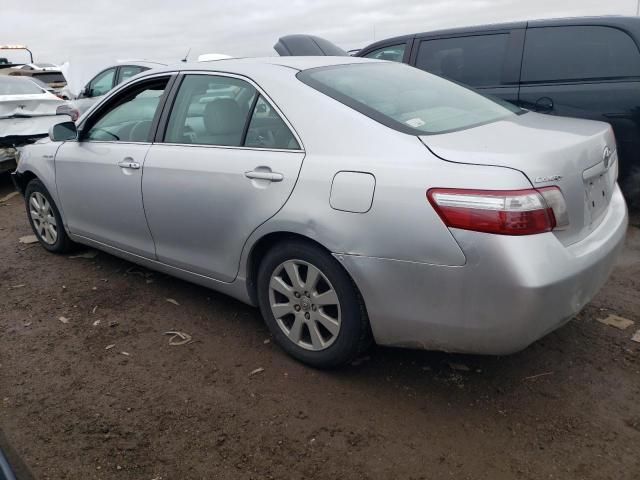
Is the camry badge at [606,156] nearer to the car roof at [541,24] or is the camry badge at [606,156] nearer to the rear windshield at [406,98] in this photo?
the rear windshield at [406,98]

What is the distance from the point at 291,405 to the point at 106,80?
8591mm

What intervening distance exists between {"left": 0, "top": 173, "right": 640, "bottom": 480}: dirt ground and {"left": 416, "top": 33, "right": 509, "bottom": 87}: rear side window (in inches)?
99.3

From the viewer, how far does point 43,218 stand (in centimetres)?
481

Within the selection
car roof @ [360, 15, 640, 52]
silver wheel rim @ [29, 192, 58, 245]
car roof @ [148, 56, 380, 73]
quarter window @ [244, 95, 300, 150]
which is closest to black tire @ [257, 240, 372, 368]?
quarter window @ [244, 95, 300, 150]

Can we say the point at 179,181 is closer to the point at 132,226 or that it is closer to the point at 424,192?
the point at 132,226

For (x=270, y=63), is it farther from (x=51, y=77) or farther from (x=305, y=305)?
(x=51, y=77)

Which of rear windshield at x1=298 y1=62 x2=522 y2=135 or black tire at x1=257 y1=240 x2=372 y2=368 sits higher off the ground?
rear windshield at x1=298 y1=62 x2=522 y2=135

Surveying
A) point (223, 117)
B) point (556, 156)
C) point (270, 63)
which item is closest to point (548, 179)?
point (556, 156)

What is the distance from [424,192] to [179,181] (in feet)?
5.13

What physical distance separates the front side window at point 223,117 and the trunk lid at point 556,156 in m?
0.84

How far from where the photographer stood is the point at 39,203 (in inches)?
188

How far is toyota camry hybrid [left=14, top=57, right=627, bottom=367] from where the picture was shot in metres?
2.27

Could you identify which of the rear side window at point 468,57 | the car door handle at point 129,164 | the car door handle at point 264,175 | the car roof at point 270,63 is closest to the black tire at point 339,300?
the car door handle at point 264,175

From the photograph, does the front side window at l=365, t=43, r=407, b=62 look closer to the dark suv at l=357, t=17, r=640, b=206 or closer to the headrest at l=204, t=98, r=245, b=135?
the dark suv at l=357, t=17, r=640, b=206
